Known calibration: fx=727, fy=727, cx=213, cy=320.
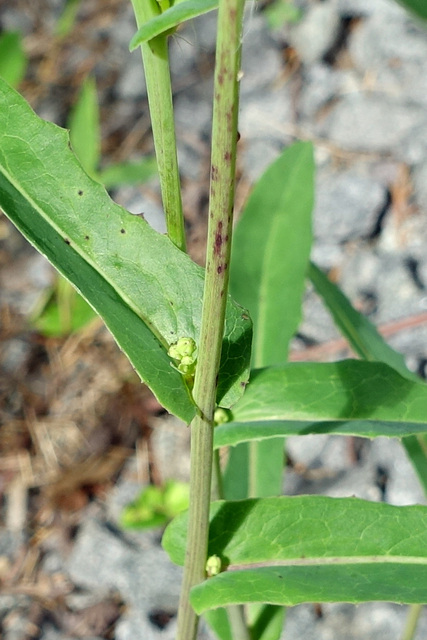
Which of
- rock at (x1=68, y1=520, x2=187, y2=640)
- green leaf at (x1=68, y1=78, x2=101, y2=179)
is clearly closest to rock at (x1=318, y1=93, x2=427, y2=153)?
green leaf at (x1=68, y1=78, x2=101, y2=179)

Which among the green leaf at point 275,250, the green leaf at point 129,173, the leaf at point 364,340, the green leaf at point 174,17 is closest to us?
→ the green leaf at point 174,17

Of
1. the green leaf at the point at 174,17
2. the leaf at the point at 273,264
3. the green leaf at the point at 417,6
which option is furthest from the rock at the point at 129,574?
the green leaf at the point at 417,6

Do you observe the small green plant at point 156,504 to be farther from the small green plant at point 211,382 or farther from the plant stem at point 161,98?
the plant stem at point 161,98

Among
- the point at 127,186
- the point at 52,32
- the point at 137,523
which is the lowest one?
the point at 137,523

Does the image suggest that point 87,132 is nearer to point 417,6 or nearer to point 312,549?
point 312,549

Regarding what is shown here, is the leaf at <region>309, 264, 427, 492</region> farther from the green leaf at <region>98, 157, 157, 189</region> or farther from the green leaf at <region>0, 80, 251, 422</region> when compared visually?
the green leaf at <region>98, 157, 157, 189</region>

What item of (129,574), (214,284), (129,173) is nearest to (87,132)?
(129,173)

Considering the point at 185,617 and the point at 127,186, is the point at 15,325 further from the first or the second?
the point at 185,617

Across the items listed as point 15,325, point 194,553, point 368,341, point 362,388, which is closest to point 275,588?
point 194,553

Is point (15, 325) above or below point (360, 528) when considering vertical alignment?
above
